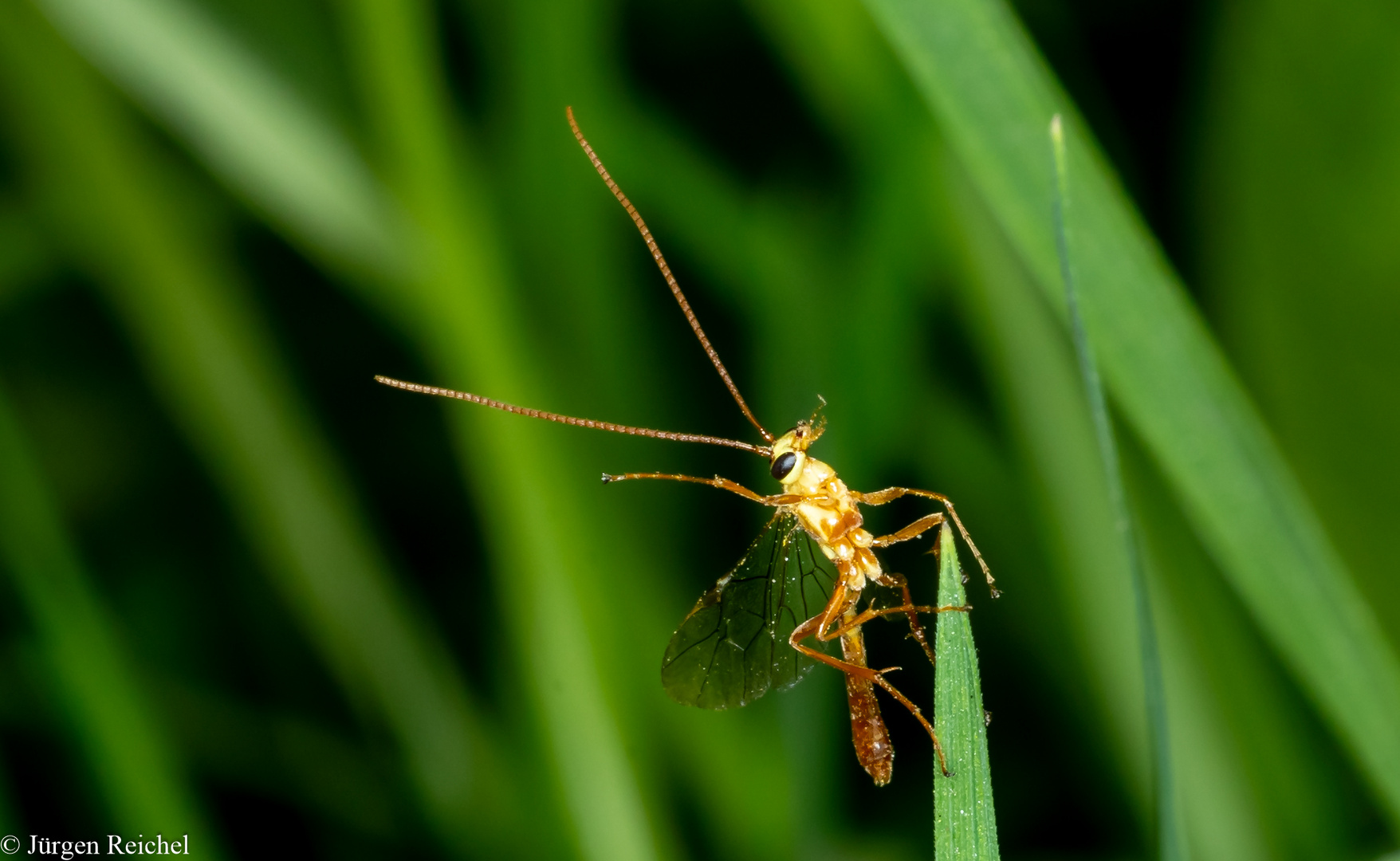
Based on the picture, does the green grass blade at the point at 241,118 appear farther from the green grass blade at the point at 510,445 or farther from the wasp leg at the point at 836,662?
the wasp leg at the point at 836,662

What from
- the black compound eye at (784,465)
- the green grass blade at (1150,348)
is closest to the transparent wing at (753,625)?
the black compound eye at (784,465)

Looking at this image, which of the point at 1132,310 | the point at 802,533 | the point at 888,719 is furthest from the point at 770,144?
the point at 1132,310

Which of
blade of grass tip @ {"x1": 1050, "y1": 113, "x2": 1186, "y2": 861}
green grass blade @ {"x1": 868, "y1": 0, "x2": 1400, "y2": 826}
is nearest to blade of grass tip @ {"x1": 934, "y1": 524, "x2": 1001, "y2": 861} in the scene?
blade of grass tip @ {"x1": 1050, "y1": 113, "x2": 1186, "y2": 861}

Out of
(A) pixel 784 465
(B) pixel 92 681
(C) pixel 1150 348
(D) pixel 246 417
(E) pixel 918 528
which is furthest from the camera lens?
(D) pixel 246 417

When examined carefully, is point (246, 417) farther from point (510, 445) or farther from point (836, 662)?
point (836, 662)

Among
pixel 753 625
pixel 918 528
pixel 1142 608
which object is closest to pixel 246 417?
pixel 753 625

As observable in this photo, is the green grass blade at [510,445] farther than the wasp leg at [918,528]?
Yes
